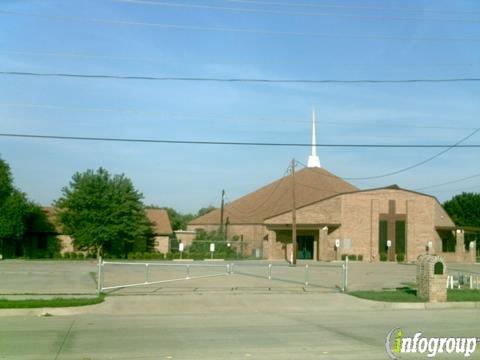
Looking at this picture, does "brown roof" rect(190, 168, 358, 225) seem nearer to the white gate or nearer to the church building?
the church building

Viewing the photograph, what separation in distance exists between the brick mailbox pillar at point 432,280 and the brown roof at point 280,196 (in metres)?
60.9

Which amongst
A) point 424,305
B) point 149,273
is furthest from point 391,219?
point 424,305

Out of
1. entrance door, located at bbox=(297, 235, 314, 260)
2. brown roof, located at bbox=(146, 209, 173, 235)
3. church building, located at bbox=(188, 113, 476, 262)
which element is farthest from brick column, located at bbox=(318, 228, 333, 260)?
brown roof, located at bbox=(146, 209, 173, 235)

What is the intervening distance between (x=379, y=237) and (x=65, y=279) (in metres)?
48.4

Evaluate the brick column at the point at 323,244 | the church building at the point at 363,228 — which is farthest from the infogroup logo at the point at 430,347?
the brick column at the point at 323,244

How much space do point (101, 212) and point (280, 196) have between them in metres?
35.0

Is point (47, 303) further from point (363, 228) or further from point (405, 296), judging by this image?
point (363, 228)

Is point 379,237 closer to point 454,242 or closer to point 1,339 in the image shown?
point 454,242

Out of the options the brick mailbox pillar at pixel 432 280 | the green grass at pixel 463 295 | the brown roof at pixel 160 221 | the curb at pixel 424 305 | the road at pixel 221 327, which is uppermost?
the brown roof at pixel 160 221

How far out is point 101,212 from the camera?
62688 mm

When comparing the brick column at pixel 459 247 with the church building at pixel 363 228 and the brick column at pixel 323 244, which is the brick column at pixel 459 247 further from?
the brick column at pixel 323 244

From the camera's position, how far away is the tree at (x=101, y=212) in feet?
205

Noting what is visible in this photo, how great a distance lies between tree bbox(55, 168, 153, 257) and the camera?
62.5 metres

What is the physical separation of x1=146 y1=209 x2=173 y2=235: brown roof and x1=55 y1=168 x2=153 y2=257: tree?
7315mm
